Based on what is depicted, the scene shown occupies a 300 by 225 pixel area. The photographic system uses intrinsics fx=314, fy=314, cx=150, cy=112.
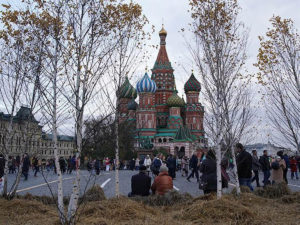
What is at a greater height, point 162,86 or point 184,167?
point 162,86

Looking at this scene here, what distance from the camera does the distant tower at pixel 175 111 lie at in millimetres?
61531

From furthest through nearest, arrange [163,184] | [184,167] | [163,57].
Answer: [163,57] → [184,167] → [163,184]

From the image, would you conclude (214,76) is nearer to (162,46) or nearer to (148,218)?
(148,218)

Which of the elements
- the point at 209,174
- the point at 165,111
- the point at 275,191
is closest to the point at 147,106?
the point at 165,111

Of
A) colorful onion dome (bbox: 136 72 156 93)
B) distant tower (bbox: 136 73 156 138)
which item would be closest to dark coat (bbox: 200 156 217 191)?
distant tower (bbox: 136 73 156 138)

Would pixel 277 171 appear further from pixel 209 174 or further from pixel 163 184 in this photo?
pixel 163 184

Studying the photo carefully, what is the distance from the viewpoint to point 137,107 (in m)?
60.4

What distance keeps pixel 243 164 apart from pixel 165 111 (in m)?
55.0

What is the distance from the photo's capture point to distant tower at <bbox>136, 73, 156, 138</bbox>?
193 ft

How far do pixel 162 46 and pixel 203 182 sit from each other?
6196 centimetres

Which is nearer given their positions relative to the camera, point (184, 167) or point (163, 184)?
point (163, 184)

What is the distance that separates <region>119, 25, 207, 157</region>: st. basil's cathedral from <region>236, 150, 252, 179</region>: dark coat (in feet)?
140

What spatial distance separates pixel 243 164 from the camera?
389 inches

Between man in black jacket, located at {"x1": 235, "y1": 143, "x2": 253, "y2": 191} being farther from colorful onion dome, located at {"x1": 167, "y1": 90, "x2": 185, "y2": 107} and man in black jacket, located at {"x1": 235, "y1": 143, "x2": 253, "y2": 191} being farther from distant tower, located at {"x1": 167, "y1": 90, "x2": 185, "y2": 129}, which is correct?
colorful onion dome, located at {"x1": 167, "y1": 90, "x2": 185, "y2": 107}
